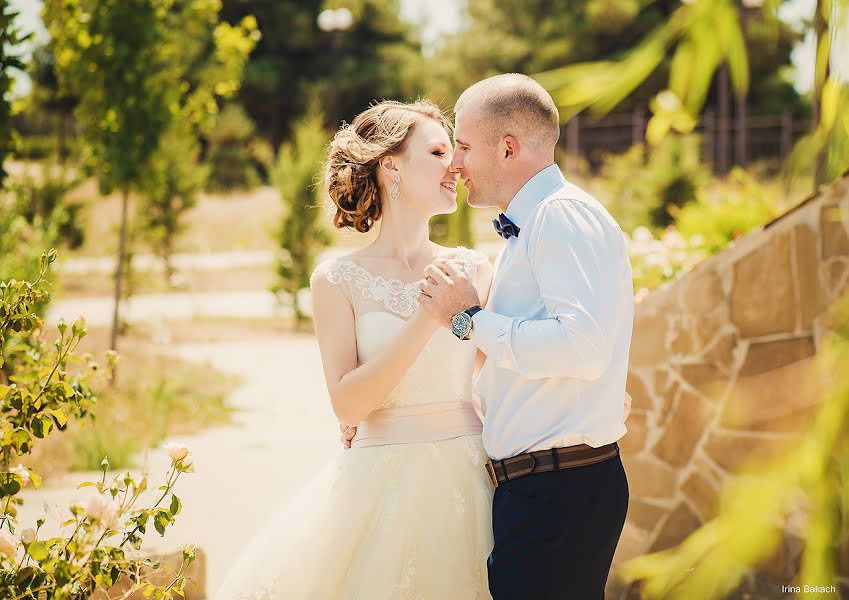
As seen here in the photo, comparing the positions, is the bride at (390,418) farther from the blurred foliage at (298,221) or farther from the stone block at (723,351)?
the blurred foliage at (298,221)

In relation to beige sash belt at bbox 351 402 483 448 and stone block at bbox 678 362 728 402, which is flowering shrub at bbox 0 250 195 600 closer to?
beige sash belt at bbox 351 402 483 448

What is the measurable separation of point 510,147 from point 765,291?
2489 millimetres

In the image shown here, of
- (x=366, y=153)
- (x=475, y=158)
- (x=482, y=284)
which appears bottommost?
(x=482, y=284)

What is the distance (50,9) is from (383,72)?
3229 cm

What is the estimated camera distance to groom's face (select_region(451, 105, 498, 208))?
2252 millimetres

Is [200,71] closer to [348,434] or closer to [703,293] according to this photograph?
[703,293]

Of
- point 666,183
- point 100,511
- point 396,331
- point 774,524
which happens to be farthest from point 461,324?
point 666,183

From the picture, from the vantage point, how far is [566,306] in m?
2.02

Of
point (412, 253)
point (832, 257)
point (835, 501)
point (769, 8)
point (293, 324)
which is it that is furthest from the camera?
point (293, 324)

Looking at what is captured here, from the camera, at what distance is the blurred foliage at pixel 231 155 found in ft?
117

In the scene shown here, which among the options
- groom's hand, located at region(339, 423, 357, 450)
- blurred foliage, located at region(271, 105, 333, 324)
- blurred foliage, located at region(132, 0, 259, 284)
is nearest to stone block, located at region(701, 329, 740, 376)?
groom's hand, located at region(339, 423, 357, 450)

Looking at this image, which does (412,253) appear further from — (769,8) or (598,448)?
(769,8)

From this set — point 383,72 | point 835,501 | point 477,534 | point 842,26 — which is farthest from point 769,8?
point 383,72

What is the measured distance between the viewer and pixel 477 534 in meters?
2.54
